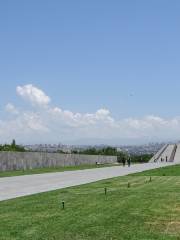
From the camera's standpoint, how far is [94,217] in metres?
14.7

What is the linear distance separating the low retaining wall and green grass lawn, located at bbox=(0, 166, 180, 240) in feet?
90.1

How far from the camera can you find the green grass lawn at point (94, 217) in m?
12.2

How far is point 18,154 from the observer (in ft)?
167

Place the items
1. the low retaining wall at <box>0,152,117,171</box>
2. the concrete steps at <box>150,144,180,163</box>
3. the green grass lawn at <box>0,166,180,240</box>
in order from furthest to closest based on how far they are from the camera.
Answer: the concrete steps at <box>150,144,180,163</box>, the low retaining wall at <box>0,152,117,171</box>, the green grass lawn at <box>0,166,180,240</box>

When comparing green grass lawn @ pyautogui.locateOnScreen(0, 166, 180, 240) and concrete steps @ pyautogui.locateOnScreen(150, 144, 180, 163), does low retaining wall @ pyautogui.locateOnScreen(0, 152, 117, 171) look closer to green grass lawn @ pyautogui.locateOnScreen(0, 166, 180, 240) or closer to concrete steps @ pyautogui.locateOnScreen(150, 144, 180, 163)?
concrete steps @ pyautogui.locateOnScreen(150, 144, 180, 163)

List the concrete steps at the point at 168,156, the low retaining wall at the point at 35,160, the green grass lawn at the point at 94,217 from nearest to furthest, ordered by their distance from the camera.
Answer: the green grass lawn at the point at 94,217 → the low retaining wall at the point at 35,160 → the concrete steps at the point at 168,156

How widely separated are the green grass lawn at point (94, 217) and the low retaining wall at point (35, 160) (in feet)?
90.1

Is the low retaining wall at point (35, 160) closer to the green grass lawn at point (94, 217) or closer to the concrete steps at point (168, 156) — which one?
the concrete steps at point (168, 156)

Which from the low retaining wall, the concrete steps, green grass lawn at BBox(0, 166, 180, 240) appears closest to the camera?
green grass lawn at BBox(0, 166, 180, 240)

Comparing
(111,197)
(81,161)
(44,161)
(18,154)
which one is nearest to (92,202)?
(111,197)

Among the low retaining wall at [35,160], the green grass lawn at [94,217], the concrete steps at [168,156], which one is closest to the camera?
the green grass lawn at [94,217]

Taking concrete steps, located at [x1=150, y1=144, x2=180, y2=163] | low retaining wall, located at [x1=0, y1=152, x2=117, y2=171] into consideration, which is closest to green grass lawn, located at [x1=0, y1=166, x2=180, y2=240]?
low retaining wall, located at [x1=0, y1=152, x2=117, y2=171]

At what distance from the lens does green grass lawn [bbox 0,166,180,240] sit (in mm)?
12188

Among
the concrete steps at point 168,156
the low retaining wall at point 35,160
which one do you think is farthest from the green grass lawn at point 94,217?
the concrete steps at point 168,156
